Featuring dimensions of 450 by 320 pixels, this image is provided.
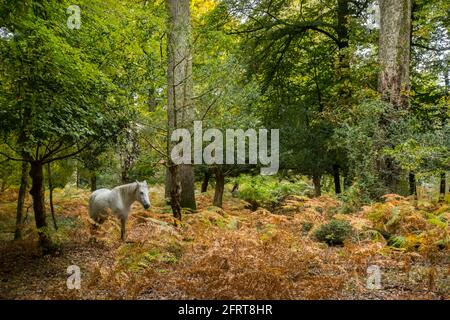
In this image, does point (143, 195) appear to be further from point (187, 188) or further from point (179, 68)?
point (179, 68)

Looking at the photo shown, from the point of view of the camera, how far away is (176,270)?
571 cm

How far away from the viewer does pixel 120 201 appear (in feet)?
26.2

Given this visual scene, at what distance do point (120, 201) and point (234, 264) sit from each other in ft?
12.4

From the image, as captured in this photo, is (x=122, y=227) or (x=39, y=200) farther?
(x=122, y=227)

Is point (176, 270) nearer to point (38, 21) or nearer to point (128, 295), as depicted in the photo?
point (128, 295)

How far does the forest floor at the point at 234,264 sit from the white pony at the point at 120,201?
0.26 meters

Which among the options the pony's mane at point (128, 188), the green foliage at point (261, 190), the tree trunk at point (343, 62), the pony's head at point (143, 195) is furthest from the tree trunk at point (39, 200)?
the tree trunk at point (343, 62)

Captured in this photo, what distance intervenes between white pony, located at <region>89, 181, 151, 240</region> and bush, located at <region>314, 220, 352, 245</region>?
12.0 ft

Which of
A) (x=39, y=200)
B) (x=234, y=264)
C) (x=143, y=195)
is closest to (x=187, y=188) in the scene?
(x=143, y=195)

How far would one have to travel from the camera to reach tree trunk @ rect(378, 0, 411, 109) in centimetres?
1016

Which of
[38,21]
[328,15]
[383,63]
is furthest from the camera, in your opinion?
[328,15]

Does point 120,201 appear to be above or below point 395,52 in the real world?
below
